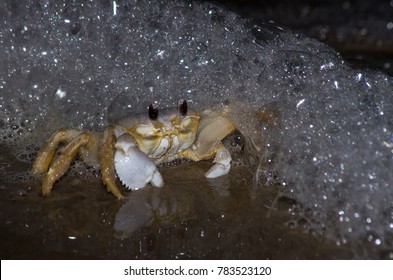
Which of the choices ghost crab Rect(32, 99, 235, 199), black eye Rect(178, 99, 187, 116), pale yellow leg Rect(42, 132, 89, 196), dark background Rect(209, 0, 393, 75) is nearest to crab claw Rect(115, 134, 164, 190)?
ghost crab Rect(32, 99, 235, 199)

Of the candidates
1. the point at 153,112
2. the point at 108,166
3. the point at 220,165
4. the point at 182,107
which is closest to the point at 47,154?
the point at 108,166

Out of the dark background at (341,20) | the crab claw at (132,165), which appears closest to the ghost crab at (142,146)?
the crab claw at (132,165)

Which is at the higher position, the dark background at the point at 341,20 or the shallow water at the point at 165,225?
the dark background at the point at 341,20

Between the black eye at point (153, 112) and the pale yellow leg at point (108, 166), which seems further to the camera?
the black eye at point (153, 112)

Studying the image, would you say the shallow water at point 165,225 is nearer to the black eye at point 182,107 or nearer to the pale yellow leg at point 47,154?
the pale yellow leg at point 47,154

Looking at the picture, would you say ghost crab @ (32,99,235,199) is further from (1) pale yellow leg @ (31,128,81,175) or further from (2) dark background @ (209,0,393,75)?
(2) dark background @ (209,0,393,75)

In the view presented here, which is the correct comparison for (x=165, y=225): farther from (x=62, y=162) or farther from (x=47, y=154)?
(x=47, y=154)
